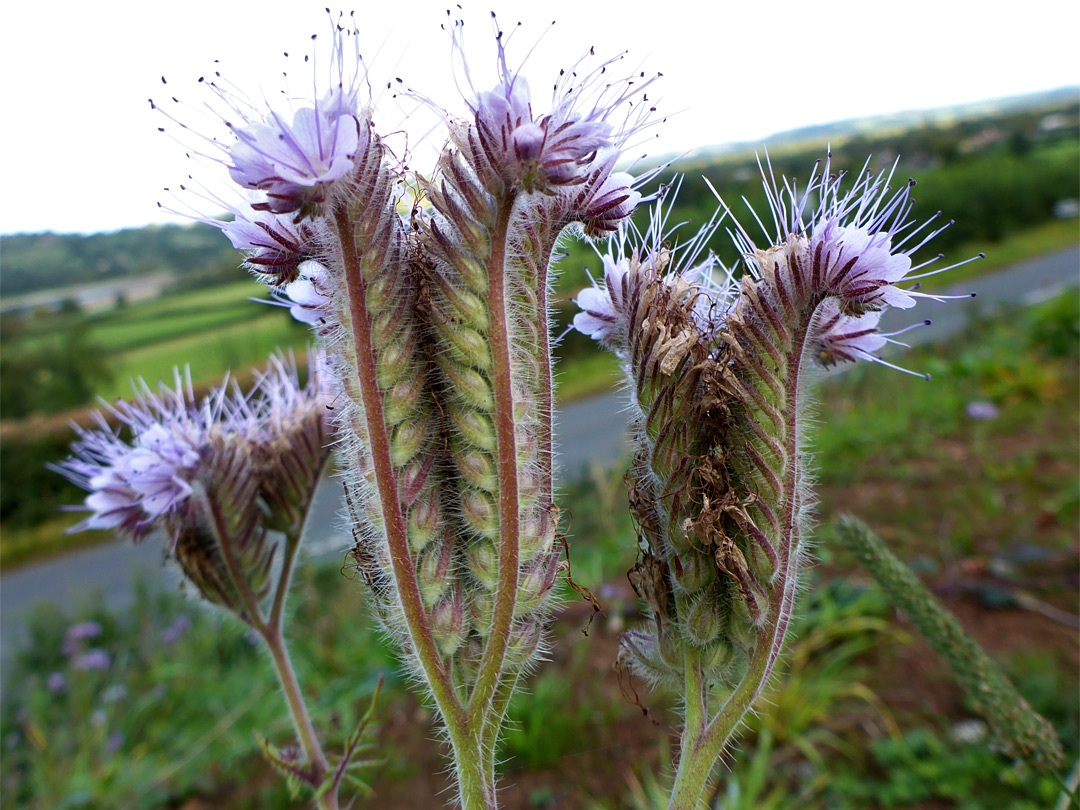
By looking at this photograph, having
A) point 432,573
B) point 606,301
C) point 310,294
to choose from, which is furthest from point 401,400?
point 606,301

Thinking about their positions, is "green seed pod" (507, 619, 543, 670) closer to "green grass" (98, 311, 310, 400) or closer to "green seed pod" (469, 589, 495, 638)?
"green seed pod" (469, 589, 495, 638)

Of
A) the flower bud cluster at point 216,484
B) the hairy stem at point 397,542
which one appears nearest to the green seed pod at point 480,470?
the hairy stem at point 397,542

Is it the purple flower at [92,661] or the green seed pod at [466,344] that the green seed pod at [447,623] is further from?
the purple flower at [92,661]

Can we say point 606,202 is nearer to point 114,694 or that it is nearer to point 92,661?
point 114,694

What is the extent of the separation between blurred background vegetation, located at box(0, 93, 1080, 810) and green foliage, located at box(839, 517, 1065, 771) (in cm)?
15

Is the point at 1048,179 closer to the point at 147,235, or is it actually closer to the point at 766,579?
the point at 147,235

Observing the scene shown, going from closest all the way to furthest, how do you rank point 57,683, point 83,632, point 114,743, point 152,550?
point 114,743 < point 57,683 < point 83,632 < point 152,550

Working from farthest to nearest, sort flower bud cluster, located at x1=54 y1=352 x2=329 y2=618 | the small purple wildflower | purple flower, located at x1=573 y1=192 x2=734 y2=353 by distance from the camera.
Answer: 1. the small purple wildflower
2. flower bud cluster, located at x1=54 y1=352 x2=329 y2=618
3. purple flower, located at x1=573 y1=192 x2=734 y2=353

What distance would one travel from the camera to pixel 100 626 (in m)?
7.08

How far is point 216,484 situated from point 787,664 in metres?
3.19

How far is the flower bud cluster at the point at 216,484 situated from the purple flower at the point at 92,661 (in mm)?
5148

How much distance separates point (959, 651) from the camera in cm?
159

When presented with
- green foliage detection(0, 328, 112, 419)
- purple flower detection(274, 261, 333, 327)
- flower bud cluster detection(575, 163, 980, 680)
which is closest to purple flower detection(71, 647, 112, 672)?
purple flower detection(274, 261, 333, 327)

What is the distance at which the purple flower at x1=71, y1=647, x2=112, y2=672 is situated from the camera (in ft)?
19.3
